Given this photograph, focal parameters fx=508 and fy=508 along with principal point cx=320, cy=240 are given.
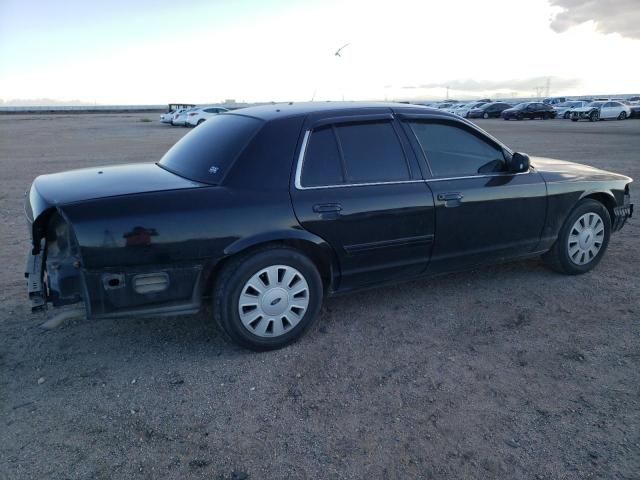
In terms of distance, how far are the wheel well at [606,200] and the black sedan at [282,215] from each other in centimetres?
55

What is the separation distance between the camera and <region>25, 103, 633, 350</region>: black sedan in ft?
10.1

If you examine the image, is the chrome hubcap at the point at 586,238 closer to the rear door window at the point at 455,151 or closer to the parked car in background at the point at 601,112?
the rear door window at the point at 455,151

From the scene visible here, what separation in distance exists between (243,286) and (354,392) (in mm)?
981

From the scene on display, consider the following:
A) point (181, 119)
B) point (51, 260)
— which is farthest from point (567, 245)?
point (181, 119)

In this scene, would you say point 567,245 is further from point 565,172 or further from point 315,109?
point 315,109

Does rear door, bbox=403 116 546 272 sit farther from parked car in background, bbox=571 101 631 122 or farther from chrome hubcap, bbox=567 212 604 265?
parked car in background, bbox=571 101 631 122

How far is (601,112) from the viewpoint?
3691 centimetres

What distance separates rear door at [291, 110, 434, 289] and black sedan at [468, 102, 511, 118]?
44.1 metres

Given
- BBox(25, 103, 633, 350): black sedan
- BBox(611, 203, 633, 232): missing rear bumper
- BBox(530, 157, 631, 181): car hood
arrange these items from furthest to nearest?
BBox(611, 203, 633, 232): missing rear bumper → BBox(530, 157, 631, 181): car hood → BBox(25, 103, 633, 350): black sedan

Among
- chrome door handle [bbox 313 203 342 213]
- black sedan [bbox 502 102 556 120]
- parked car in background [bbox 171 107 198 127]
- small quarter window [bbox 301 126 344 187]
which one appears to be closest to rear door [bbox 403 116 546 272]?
small quarter window [bbox 301 126 344 187]

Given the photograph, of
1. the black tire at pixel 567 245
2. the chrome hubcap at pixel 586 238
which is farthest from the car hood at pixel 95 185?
the chrome hubcap at pixel 586 238

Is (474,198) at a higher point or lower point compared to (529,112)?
lower

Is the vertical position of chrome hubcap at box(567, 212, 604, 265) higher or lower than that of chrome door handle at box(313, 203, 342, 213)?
lower

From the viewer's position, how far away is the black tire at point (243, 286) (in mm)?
3318
